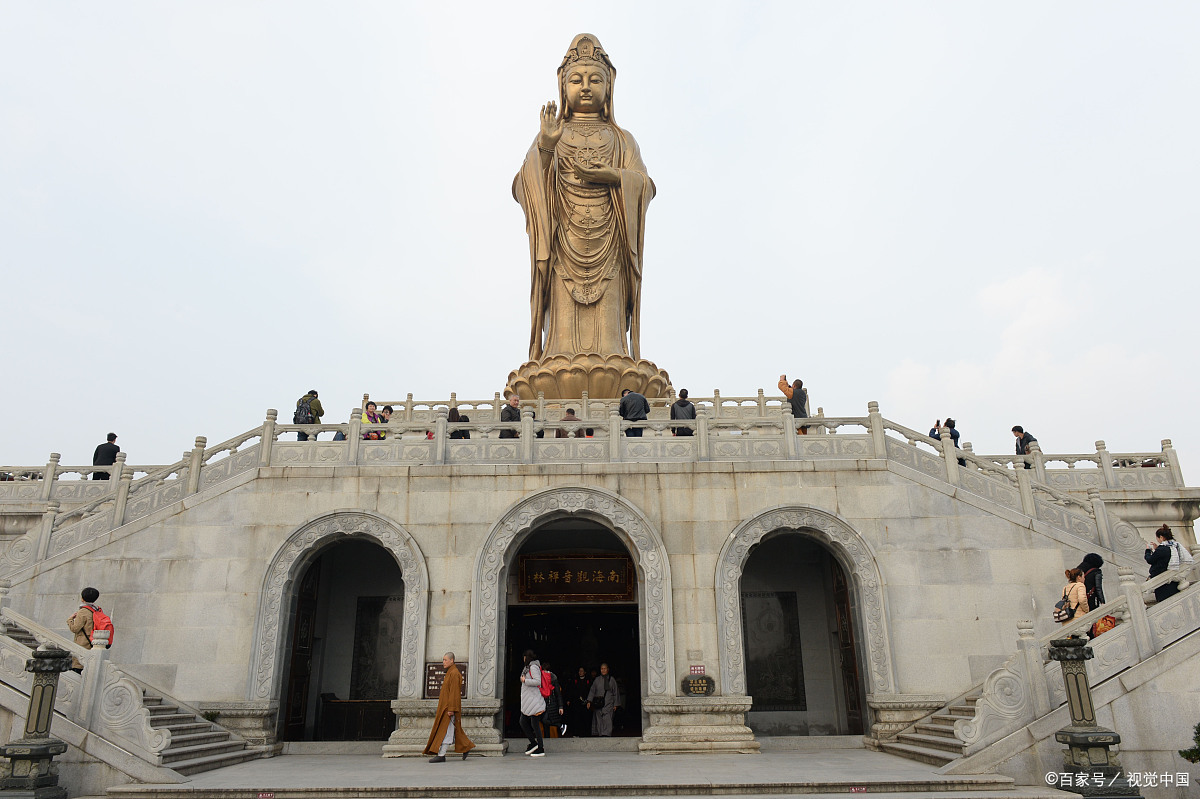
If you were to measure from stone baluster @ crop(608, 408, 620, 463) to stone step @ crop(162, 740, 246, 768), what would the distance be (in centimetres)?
712

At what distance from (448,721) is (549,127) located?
14399 millimetres

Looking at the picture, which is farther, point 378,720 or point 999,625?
point 378,720

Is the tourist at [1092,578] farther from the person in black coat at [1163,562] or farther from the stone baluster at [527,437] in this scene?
the stone baluster at [527,437]

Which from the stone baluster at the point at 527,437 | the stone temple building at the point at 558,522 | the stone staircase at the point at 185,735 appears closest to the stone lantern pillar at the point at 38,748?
the stone staircase at the point at 185,735

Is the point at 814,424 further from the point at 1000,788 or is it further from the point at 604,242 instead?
the point at 604,242

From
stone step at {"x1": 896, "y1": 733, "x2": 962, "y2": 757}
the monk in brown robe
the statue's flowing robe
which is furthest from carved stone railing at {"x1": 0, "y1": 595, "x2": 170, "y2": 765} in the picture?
the statue's flowing robe

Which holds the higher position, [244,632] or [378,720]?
[244,632]

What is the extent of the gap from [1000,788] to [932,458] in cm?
590

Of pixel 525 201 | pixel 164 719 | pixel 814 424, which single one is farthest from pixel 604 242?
pixel 164 719

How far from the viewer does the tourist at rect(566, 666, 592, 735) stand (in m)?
16.0

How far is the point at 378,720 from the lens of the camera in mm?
14320

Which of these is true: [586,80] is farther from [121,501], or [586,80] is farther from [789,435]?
[121,501]

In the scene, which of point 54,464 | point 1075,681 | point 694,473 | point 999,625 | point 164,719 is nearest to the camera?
point 1075,681

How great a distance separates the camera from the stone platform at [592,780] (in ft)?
27.0
